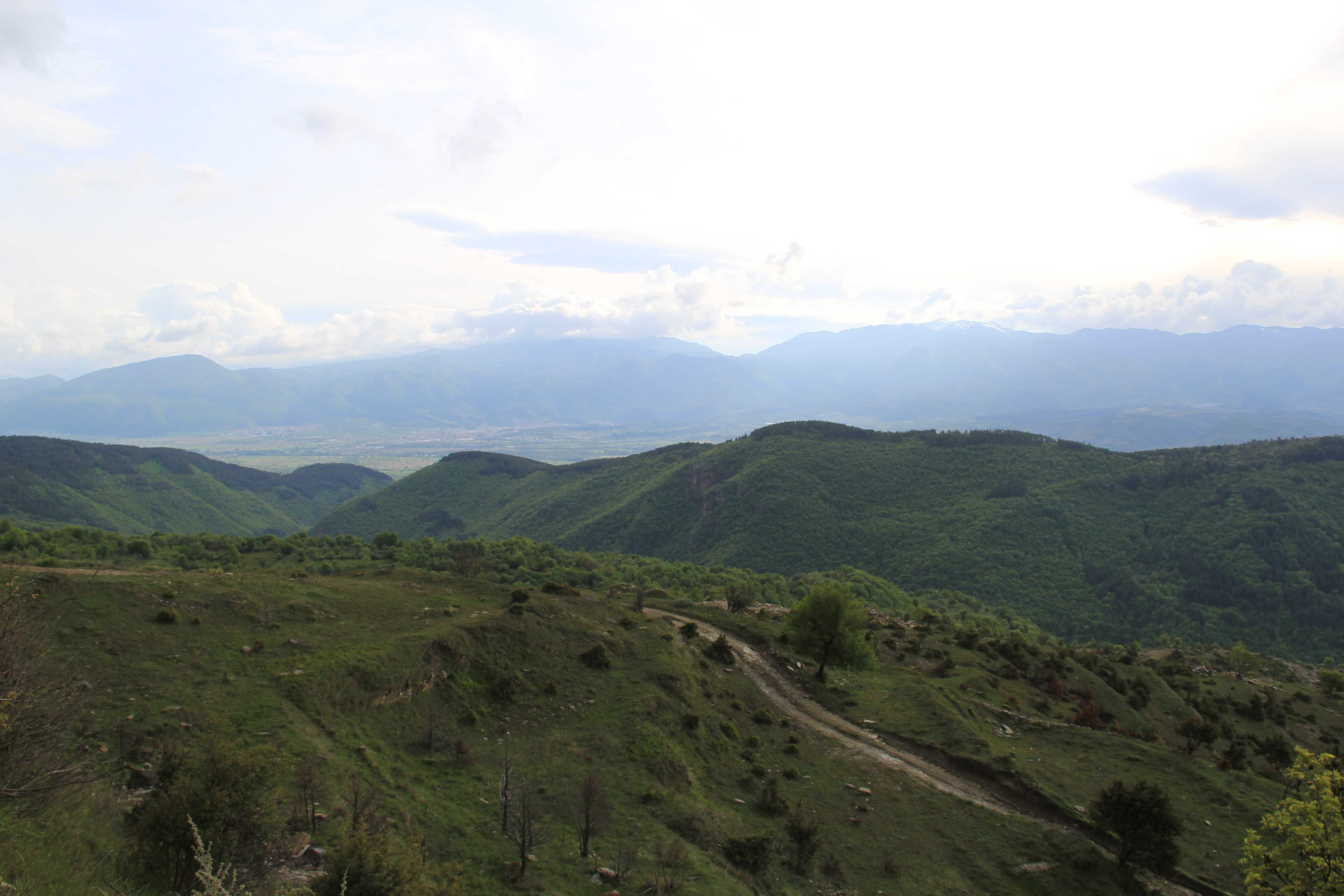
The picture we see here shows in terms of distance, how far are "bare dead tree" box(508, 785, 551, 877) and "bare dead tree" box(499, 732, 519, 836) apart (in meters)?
0.25

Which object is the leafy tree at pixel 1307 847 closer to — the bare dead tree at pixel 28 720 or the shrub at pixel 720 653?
the shrub at pixel 720 653

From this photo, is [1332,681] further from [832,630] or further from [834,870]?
[834,870]

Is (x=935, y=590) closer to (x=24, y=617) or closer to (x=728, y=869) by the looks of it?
(x=728, y=869)

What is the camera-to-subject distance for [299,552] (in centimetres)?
6094

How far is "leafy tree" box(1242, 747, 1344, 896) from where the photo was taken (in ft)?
56.5

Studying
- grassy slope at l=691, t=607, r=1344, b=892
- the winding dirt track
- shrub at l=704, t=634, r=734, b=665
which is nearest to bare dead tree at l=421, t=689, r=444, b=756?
shrub at l=704, t=634, r=734, b=665

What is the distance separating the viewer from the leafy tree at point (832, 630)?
42906 millimetres

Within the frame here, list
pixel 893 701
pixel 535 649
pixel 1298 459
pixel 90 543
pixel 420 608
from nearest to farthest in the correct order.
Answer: pixel 535 649, pixel 420 608, pixel 893 701, pixel 90 543, pixel 1298 459

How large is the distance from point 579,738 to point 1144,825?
23932 millimetres

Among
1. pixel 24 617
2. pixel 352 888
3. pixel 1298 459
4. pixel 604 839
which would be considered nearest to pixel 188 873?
pixel 352 888

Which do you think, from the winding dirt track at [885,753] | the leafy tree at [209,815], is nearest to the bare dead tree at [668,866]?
the leafy tree at [209,815]

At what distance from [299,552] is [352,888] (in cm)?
6042

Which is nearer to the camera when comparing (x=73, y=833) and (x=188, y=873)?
(x=73, y=833)

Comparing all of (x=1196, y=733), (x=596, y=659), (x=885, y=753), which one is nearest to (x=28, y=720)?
(x=596, y=659)
